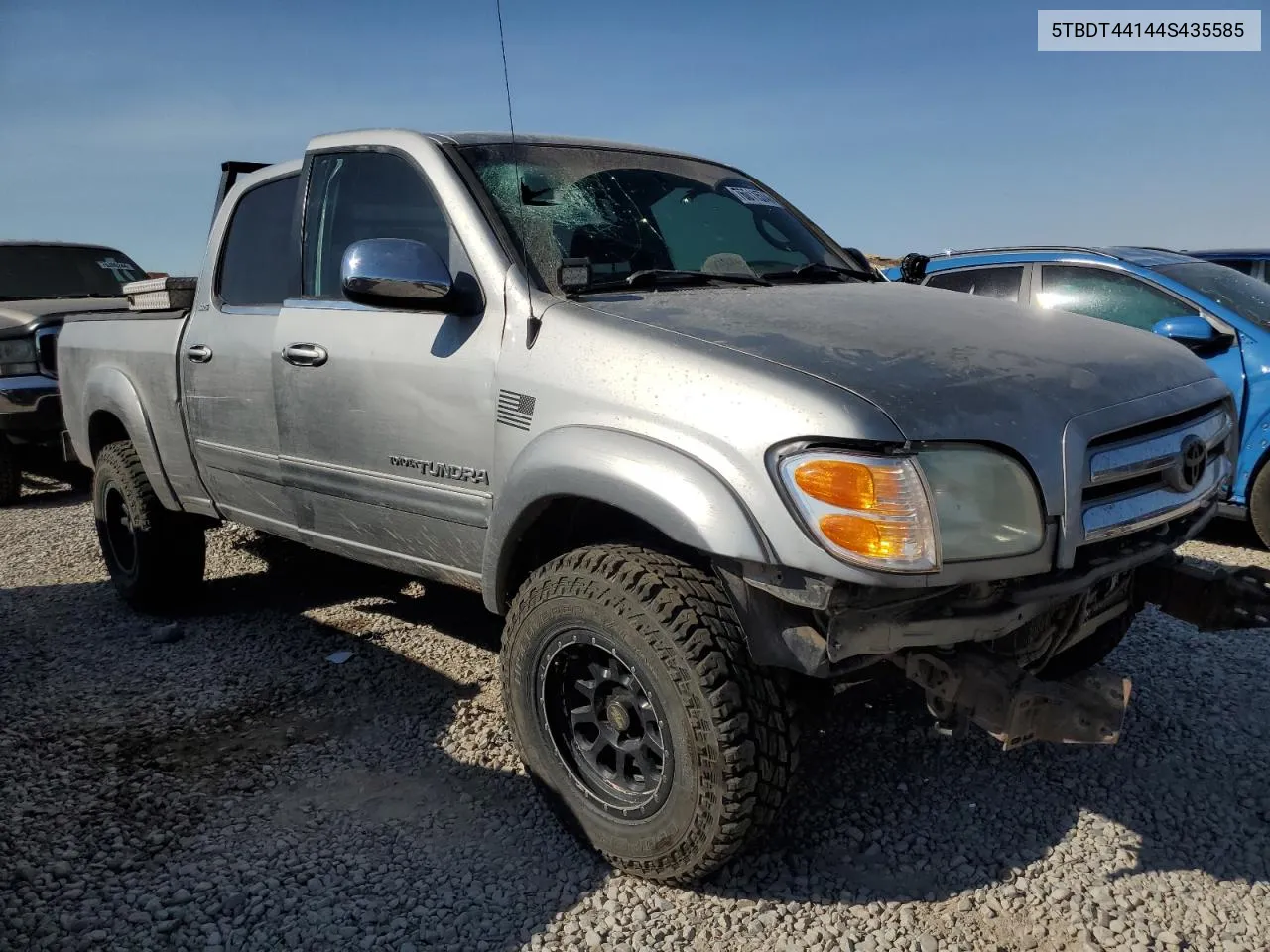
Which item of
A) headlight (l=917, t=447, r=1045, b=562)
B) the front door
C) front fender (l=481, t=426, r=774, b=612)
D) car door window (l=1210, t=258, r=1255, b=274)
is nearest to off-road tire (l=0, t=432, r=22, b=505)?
the front door

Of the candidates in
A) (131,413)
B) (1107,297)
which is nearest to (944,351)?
(131,413)

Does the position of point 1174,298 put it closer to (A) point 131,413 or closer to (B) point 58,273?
(A) point 131,413

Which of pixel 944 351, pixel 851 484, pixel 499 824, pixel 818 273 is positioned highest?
pixel 818 273

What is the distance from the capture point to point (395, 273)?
8.97ft

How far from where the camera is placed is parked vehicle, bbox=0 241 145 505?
24.0 ft

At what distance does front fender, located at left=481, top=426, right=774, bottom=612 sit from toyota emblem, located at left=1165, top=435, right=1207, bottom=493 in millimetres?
1116

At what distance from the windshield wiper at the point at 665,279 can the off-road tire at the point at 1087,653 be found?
1.61 m

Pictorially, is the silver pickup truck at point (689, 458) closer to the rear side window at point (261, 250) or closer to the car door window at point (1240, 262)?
the rear side window at point (261, 250)

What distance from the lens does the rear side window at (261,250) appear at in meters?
3.79

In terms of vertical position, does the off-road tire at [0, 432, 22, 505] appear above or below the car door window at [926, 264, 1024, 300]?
below

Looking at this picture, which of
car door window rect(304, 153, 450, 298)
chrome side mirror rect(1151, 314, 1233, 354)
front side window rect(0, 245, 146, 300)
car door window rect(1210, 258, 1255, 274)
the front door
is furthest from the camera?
front side window rect(0, 245, 146, 300)

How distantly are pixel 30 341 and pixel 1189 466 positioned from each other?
7.78 meters

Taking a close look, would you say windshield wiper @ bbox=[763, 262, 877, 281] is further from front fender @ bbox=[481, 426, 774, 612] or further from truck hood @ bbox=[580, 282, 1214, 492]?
front fender @ bbox=[481, 426, 774, 612]

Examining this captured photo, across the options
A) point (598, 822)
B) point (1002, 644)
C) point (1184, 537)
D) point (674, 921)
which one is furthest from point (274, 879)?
point (1184, 537)
